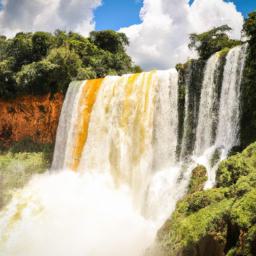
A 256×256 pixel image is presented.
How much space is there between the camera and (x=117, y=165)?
15898 millimetres

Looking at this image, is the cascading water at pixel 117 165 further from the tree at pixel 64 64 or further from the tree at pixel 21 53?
the tree at pixel 21 53

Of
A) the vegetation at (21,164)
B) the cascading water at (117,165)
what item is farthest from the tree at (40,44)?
the vegetation at (21,164)

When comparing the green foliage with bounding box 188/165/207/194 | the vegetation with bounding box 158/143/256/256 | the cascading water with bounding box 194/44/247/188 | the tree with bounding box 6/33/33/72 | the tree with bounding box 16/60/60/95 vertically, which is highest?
the tree with bounding box 6/33/33/72

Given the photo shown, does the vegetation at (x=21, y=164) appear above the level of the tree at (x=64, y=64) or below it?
below

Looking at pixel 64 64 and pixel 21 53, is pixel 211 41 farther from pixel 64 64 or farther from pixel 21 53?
pixel 21 53

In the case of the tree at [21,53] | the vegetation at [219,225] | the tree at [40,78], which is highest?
the tree at [21,53]

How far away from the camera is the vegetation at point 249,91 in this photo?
480 inches

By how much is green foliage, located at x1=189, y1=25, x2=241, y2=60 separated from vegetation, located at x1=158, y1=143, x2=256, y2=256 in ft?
33.3

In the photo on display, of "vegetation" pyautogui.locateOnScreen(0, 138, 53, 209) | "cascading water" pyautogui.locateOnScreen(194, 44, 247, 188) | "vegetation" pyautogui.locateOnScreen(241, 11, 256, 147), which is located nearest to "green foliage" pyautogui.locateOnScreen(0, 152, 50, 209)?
"vegetation" pyautogui.locateOnScreen(0, 138, 53, 209)

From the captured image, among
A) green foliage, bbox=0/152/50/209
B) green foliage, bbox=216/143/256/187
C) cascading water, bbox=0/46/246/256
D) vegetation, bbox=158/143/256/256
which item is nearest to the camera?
vegetation, bbox=158/143/256/256

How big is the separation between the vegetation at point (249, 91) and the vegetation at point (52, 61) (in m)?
11.2

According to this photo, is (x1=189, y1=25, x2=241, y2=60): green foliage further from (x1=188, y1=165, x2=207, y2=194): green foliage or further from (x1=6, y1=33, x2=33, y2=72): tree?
(x1=6, y1=33, x2=33, y2=72): tree

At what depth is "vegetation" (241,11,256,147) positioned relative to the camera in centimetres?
1219

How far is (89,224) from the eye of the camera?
514 inches
